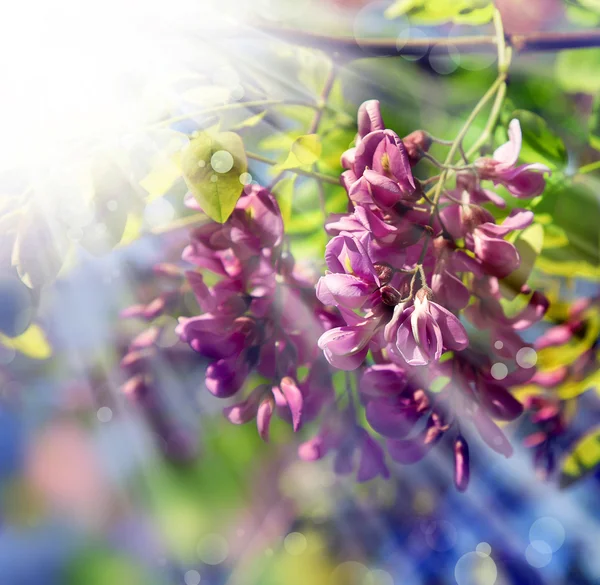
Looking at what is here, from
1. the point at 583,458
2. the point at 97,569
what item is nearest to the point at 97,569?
the point at 97,569

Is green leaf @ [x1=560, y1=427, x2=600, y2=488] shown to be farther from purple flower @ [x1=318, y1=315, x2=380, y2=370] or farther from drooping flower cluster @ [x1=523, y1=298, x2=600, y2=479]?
purple flower @ [x1=318, y1=315, x2=380, y2=370]

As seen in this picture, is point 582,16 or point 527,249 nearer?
point 527,249

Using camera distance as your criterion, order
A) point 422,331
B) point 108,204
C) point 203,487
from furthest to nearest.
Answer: point 203,487 → point 108,204 → point 422,331

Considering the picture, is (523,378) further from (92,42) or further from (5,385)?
(5,385)

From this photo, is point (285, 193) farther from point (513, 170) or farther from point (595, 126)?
point (595, 126)

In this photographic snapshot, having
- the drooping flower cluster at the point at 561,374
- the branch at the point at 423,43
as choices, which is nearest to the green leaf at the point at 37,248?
the branch at the point at 423,43

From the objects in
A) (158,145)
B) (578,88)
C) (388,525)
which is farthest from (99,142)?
(388,525)
